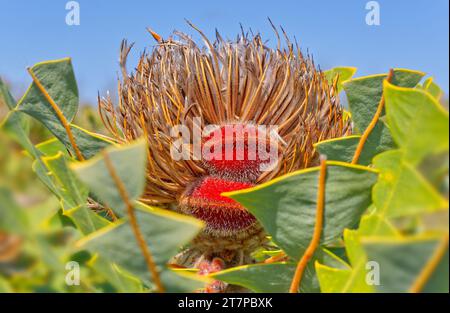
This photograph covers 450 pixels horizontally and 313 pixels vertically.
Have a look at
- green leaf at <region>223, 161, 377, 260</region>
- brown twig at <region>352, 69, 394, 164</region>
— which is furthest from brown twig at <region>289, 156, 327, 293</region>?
brown twig at <region>352, 69, 394, 164</region>

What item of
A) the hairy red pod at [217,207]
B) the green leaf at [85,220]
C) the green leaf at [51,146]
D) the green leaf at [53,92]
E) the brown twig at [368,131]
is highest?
the green leaf at [53,92]

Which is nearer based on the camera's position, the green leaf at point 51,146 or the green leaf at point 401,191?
the green leaf at point 401,191

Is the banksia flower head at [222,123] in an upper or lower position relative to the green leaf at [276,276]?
upper

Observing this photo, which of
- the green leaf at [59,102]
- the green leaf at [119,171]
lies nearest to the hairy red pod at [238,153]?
the green leaf at [59,102]

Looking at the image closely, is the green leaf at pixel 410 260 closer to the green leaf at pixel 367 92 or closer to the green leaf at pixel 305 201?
the green leaf at pixel 305 201

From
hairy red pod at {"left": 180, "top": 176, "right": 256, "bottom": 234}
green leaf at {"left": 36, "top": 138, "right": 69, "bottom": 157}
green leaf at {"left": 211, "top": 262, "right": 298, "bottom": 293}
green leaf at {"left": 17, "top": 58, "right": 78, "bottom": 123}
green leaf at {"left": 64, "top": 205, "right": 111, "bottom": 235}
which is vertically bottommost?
green leaf at {"left": 211, "top": 262, "right": 298, "bottom": 293}

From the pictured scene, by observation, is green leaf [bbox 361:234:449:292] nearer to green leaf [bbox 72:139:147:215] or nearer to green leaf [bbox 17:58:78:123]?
green leaf [bbox 72:139:147:215]
